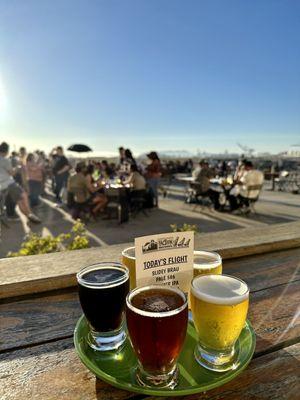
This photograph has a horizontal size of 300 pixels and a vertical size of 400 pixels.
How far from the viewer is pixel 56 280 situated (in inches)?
45.4

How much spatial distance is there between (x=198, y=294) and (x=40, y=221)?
20.8 ft

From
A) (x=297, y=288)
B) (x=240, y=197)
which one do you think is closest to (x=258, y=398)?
(x=297, y=288)

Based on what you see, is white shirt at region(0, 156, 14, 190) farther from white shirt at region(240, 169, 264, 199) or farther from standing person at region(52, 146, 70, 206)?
white shirt at region(240, 169, 264, 199)

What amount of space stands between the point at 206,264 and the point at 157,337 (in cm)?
34

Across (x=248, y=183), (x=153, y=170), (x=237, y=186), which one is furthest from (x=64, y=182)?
(x=248, y=183)

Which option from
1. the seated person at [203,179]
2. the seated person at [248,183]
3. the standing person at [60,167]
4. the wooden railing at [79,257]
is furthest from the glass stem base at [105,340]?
the standing person at [60,167]

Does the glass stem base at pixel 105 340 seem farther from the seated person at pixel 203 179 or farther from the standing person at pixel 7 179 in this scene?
the seated person at pixel 203 179

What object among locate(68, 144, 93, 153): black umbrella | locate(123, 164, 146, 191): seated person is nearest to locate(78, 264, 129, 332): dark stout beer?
locate(123, 164, 146, 191): seated person

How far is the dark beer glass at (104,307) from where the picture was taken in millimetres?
732

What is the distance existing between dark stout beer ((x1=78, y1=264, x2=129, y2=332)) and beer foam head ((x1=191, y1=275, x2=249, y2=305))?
0.61 feet

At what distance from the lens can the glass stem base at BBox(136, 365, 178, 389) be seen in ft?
2.03

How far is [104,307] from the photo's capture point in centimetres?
73

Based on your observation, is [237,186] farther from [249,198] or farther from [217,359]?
[217,359]

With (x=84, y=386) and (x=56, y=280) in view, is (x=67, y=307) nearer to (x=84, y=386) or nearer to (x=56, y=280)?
(x=56, y=280)
